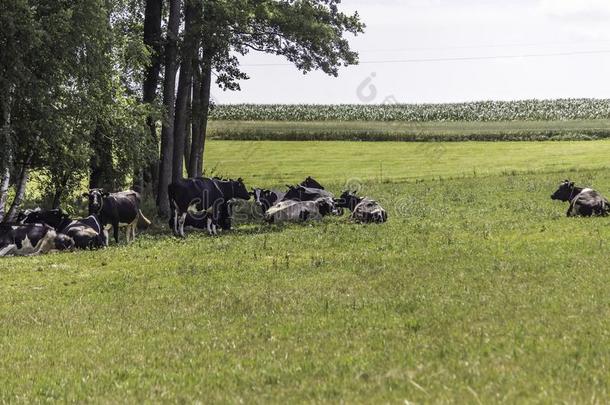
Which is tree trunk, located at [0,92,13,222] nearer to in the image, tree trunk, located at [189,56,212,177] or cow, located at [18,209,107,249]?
cow, located at [18,209,107,249]

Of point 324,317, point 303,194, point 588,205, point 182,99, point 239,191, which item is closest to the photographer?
point 324,317

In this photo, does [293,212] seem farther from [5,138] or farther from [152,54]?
[5,138]

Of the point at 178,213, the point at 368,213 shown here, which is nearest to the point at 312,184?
the point at 368,213

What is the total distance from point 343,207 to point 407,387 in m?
24.5

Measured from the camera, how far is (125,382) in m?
9.28

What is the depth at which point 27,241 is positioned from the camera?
2400 cm

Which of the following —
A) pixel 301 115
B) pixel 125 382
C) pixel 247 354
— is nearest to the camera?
pixel 125 382

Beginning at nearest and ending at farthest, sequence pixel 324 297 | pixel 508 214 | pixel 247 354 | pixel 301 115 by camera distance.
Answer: pixel 247 354 < pixel 324 297 < pixel 508 214 < pixel 301 115

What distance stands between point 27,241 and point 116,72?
1130 centimetres

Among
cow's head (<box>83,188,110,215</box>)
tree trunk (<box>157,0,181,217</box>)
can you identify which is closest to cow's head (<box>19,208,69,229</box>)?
cow's head (<box>83,188,110,215</box>)

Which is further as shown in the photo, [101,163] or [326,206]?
[101,163]

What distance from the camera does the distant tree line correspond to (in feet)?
86.7

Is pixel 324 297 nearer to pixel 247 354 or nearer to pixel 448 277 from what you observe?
pixel 448 277

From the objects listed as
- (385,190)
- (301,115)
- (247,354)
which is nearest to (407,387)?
(247,354)
